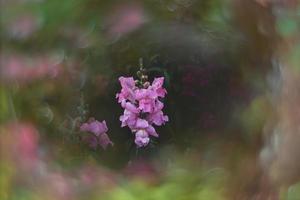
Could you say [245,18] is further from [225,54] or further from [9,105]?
[225,54]

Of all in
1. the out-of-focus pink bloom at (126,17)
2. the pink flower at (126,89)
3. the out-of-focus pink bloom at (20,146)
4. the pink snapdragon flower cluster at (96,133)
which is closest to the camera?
the out-of-focus pink bloom at (20,146)

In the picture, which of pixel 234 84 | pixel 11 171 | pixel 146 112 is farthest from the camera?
pixel 146 112

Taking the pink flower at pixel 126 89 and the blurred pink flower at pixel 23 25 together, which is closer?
the blurred pink flower at pixel 23 25

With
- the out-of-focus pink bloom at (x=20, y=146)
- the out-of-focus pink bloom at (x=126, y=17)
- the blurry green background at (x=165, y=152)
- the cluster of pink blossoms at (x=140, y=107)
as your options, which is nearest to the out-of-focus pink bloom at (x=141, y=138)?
the cluster of pink blossoms at (x=140, y=107)

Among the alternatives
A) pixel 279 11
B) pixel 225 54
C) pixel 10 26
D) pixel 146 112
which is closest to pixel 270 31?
pixel 279 11

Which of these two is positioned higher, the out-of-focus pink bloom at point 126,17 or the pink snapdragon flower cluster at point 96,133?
the out-of-focus pink bloom at point 126,17

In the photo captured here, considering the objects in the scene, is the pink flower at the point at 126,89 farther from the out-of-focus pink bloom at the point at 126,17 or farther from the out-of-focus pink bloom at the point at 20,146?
the out-of-focus pink bloom at the point at 20,146

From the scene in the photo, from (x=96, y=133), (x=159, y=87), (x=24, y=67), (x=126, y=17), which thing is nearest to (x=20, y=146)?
(x=24, y=67)
